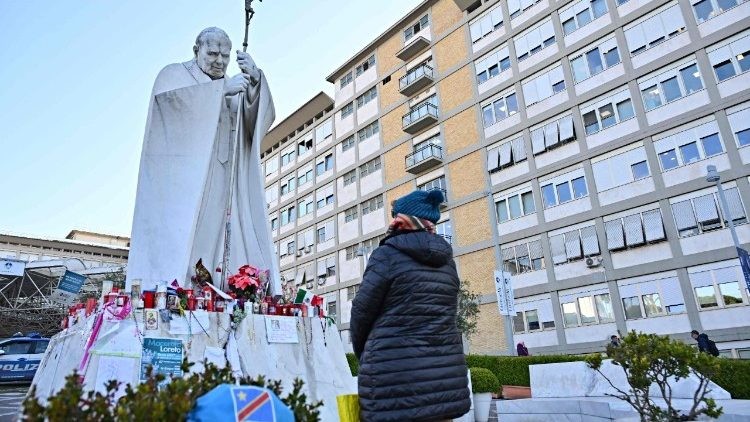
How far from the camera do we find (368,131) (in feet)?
116

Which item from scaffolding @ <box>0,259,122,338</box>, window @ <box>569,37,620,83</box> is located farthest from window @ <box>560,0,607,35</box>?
scaffolding @ <box>0,259,122,338</box>

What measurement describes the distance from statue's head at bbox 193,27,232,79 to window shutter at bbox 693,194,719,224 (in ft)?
64.0

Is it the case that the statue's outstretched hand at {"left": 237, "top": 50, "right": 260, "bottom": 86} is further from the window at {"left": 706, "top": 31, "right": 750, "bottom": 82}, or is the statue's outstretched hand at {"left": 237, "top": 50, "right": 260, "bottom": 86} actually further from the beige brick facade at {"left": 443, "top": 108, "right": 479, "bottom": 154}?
the beige brick facade at {"left": 443, "top": 108, "right": 479, "bottom": 154}

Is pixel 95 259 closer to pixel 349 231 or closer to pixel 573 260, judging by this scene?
pixel 349 231

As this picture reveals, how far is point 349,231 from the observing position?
114 feet

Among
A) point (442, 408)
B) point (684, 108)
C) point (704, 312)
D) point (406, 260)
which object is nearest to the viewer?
point (442, 408)

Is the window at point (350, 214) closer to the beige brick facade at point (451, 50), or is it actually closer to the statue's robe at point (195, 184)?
the beige brick facade at point (451, 50)

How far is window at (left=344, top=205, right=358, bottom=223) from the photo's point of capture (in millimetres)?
34922

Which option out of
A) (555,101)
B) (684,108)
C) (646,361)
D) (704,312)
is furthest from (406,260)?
(555,101)

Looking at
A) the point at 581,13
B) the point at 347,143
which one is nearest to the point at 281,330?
the point at 581,13

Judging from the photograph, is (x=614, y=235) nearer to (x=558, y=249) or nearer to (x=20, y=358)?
(x=558, y=249)

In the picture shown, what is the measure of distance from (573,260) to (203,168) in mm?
19884

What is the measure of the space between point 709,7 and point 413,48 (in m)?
16.4

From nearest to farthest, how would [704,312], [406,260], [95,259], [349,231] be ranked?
[406,260], [704,312], [349,231], [95,259]
